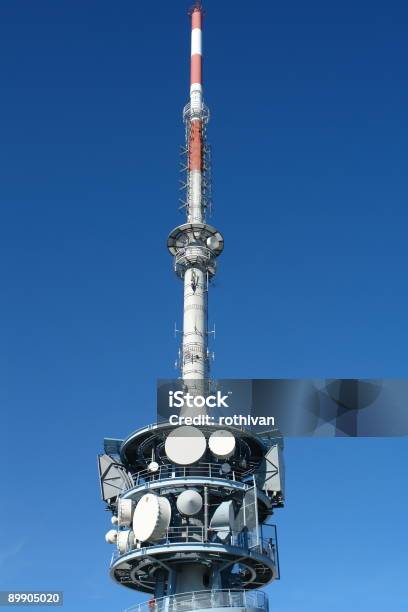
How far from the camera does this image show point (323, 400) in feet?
152

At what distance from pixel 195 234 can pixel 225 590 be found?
27734 mm

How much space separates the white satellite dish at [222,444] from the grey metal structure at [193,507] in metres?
0.06

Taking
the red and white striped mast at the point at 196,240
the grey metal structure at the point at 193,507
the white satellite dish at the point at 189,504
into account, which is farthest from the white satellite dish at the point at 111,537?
the red and white striped mast at the point at 196,240

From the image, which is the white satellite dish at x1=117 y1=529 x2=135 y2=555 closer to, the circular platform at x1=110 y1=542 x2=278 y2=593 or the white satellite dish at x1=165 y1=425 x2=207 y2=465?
the circular platform at x1=110 y1=542 x2=278 y2=593

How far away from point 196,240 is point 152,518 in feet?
77.9

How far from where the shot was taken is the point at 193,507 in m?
47.4

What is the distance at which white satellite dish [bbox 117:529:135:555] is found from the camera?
160 feet

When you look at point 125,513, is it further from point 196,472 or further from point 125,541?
point 196,472

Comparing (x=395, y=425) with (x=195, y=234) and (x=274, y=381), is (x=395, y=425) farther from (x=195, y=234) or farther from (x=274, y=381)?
(x=195, y=234)

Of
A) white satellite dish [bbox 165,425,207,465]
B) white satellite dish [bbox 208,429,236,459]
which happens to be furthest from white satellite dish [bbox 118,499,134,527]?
white satellite dish [bbox 208,429,236,459]

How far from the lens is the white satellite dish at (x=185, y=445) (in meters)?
49.2

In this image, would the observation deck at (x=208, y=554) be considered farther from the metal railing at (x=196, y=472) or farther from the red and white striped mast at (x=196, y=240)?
the red and white striped mast at (x=196, y=240)

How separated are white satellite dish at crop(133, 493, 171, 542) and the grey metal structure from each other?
59 millimetres

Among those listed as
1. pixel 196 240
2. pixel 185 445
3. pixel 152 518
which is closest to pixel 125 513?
pixel 152 518
